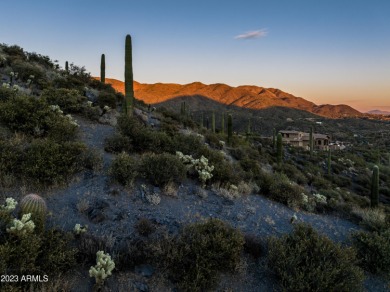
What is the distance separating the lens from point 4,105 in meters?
8.74

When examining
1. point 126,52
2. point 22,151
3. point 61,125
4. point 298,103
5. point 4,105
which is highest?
point 298,103

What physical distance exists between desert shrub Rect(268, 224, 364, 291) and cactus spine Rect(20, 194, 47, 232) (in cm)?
426

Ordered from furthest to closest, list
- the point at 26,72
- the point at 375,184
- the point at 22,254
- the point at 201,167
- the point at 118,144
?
1. the point at 26,72
2. the point at 375,184
3. the point at 118,144
4. the point at 201,167
5. the point at 22,254

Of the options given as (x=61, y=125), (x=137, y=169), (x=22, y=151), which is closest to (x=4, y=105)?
(x=61, y=125)

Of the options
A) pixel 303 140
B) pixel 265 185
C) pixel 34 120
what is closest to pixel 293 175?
pixel 265 185

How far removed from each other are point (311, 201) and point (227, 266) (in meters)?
6.41

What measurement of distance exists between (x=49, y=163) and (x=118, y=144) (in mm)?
3229

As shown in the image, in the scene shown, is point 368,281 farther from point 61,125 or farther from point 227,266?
point 61,125

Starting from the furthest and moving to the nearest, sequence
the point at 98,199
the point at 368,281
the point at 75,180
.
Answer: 1. the point at 75,180
2. the point at 98,199
3. the point at 368,281

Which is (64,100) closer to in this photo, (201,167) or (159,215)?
(201,167)

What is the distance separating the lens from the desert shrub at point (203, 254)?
4.52 m

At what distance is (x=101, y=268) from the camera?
4.24m

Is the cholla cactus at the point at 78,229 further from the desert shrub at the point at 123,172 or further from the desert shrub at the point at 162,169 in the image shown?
the desert shrub at the point at 162,169

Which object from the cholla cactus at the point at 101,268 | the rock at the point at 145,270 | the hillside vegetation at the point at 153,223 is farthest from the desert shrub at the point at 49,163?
the rock at the point at 145,270
